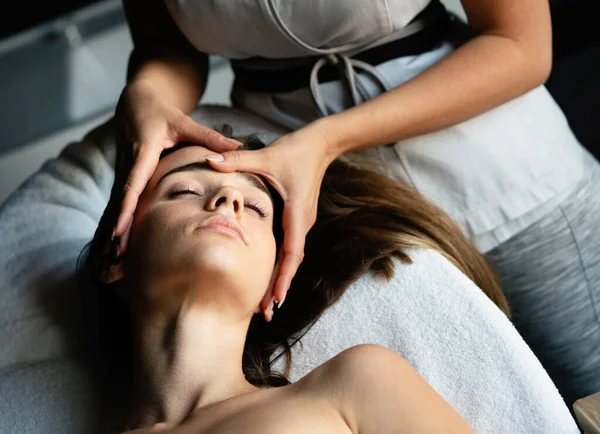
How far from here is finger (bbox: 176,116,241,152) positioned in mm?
1034

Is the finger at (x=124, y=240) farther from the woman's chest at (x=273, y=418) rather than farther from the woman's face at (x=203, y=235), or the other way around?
the woman's chest at (x=273, y=418)

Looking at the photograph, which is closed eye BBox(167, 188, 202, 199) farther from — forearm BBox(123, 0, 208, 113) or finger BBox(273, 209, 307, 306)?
forearm BBox(123, 0, 208, 113)

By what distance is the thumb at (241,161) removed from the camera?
99cm

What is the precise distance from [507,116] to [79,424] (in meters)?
0.78

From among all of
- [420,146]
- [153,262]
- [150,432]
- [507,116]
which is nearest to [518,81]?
[507,116]

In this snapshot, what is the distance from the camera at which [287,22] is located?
1077 mm

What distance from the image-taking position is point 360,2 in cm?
105

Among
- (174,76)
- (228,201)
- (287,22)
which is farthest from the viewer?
(174,76)

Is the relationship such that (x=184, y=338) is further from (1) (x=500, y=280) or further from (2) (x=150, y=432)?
(1) (x=500, y=280)

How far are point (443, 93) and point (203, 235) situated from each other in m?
0.42

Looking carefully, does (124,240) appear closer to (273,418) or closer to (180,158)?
(180,158)

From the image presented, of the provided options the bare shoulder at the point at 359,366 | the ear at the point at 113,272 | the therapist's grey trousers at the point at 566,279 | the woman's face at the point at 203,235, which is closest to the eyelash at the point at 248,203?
the woman's face at the point at 203,235

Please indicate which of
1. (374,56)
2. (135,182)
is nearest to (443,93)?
(374,56)

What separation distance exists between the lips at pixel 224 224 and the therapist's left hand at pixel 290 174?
0.08 m
